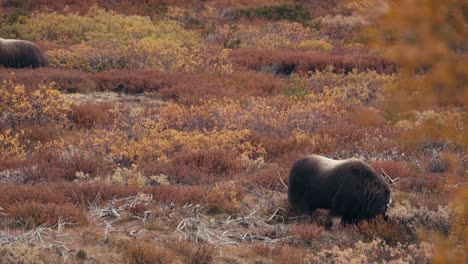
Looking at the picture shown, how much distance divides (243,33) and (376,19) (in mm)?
24569

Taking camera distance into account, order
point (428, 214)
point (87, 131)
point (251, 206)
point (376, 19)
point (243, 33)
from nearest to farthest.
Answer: point (376, 19)
point (428, 214)
point (251, 206)
point (87, 131)
point (243, 33)

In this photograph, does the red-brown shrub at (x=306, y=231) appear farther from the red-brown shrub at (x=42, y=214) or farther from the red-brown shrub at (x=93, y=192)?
the red-brown shrub at (x=42, y=214)

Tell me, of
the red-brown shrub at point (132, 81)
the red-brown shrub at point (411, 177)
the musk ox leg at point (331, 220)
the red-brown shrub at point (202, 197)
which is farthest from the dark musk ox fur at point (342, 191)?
the red-brown shrub at point (132, 81)

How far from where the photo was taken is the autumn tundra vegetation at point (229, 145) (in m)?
2.76

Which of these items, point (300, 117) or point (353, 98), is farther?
point (353, 98)

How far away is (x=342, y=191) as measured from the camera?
8547 millimetres

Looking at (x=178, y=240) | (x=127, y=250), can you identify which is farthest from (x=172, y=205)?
(x=127, y=250)

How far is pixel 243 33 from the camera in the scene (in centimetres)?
2692

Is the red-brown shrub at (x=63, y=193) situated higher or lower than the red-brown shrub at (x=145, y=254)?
lower

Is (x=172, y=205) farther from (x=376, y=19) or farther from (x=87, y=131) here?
(x=376, y=19)

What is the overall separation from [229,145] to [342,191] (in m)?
3.60

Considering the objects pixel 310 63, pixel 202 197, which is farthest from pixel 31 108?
pixel 310 63

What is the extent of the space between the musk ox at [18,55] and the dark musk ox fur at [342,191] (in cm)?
1136

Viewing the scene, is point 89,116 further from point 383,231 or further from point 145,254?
point 383,231
